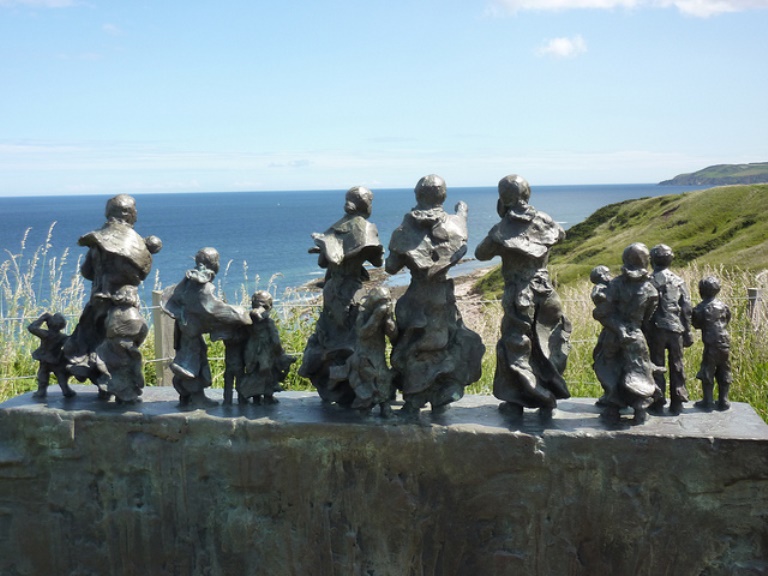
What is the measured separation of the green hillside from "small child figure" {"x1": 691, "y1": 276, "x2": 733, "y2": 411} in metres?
6.95

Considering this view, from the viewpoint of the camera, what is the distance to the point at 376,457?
461cm

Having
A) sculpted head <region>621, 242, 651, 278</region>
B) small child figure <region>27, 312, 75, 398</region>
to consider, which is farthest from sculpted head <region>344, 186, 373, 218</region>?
small child figure <region>27, 312, 75, 398</region>

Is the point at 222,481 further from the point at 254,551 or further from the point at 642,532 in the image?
the point at 642,532

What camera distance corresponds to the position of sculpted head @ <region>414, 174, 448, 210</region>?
4711 mm

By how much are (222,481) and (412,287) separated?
1717 millimetres

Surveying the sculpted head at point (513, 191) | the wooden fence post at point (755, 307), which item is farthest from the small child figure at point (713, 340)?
the wooden fence post at point (755, 307)

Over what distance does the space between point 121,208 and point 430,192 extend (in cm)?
204

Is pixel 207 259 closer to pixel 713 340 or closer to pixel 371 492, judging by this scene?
pixel 371 492

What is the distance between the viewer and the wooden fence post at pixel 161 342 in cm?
777

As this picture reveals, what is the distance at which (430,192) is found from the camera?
471cm

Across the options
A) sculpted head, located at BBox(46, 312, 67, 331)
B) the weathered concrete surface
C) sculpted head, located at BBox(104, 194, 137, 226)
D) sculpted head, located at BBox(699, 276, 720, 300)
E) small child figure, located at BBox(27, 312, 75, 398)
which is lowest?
the weathered concrete surface

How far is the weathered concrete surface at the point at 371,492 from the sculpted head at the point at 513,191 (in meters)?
1.33

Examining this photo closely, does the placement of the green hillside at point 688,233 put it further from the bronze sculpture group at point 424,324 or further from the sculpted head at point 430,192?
the sculpted head at point 430,192

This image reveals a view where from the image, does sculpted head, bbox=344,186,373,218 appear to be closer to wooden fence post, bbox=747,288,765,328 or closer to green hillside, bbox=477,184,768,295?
wooden fence post, bbox=747,288,765,328
